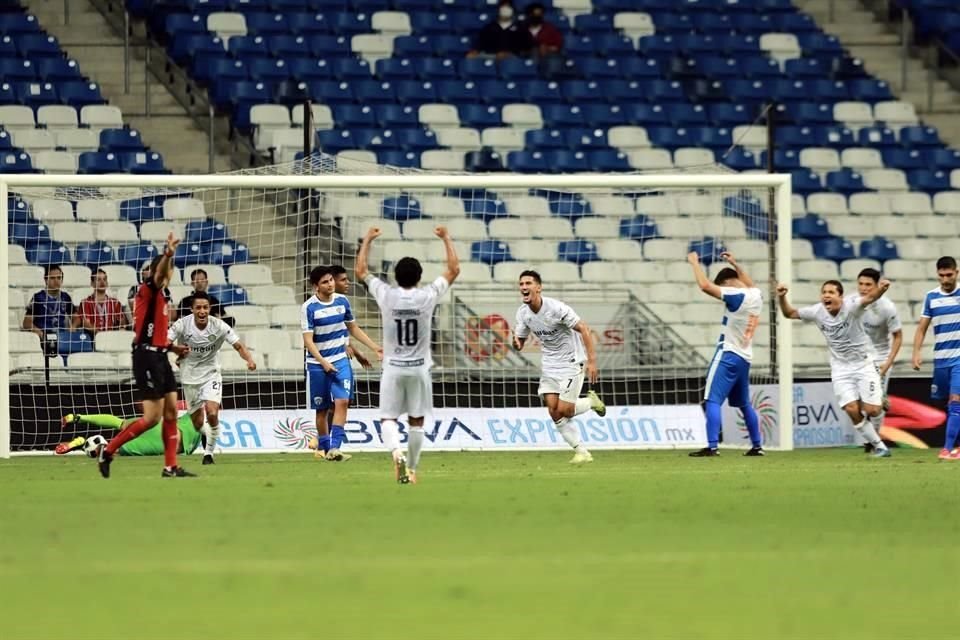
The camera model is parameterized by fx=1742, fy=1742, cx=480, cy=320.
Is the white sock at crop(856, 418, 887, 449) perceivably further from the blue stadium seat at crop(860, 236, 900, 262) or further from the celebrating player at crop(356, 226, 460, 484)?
the blue stadium seat at crop(860, 236, 900, 262)

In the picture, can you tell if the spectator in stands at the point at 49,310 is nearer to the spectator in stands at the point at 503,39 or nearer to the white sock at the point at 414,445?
the white sock at the point at 414,445

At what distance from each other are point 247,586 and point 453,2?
2339 centimetres

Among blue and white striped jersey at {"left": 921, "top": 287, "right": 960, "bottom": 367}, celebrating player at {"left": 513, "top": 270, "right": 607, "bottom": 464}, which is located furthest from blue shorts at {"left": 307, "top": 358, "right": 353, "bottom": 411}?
blue and white striped jersey at {"left": 921, "top": 287, "right": 960, "bottom": 367}

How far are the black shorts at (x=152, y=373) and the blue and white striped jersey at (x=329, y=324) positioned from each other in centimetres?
340

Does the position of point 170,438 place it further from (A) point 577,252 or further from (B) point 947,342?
(A) point 577,252

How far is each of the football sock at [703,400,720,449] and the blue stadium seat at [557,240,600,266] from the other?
4979 mm

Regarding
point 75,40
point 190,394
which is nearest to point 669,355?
point 190,394

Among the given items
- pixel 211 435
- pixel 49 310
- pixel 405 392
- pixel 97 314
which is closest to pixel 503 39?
pixel 97 314

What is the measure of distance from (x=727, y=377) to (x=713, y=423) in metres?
0.55

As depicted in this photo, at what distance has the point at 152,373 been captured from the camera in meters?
14.9

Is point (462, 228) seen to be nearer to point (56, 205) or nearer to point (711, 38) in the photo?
point (56, 205)

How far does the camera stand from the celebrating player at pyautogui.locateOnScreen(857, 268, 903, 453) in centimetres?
1870

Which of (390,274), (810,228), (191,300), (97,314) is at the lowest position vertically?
(97,314)

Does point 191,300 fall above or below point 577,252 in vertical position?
below
